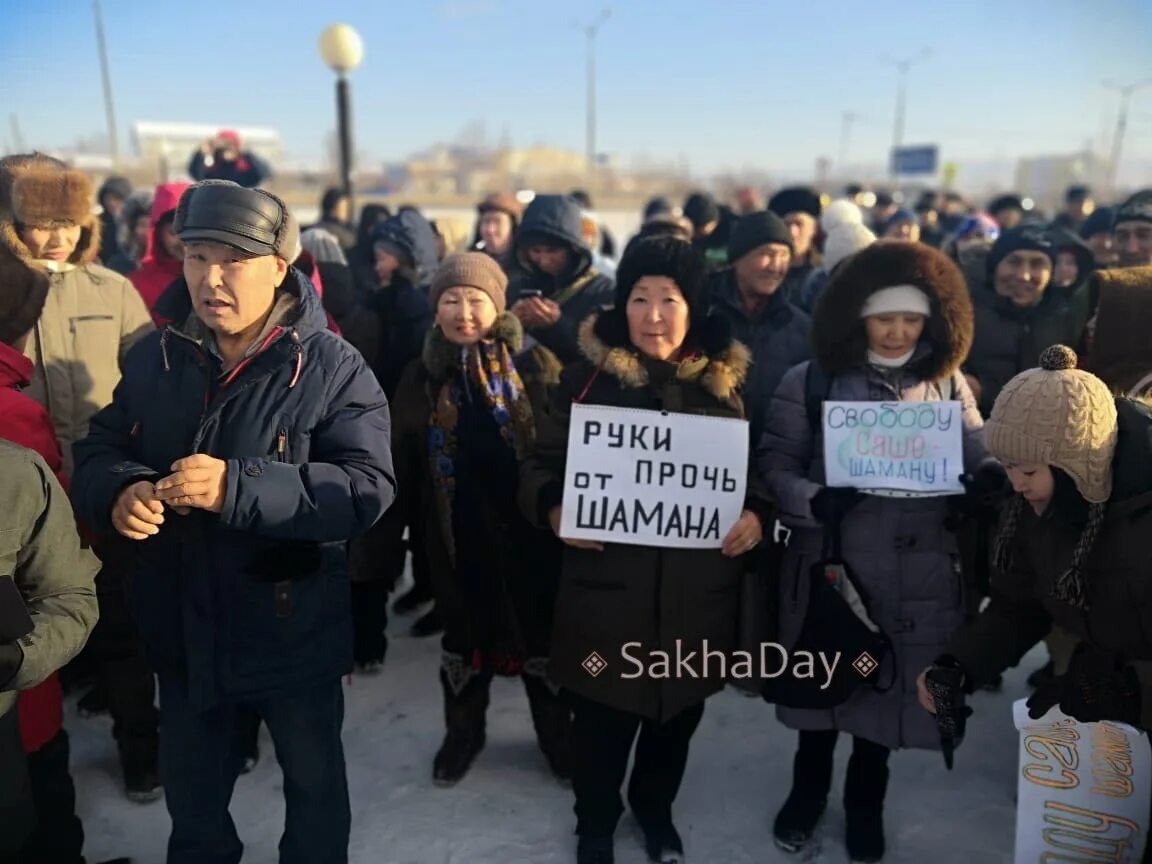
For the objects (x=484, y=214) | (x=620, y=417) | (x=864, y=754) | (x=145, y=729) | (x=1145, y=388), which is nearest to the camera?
(x=1145, y=388)

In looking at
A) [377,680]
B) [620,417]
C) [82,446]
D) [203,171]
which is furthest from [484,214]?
[203,171]

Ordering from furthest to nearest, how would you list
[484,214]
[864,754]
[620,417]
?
[484,214], [864,754], [620,417]

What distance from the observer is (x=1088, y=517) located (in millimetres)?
1979

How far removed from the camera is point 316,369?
2.20 meters

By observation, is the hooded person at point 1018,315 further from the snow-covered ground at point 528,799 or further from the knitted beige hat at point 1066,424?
the knitted beige hat at point 1066,424

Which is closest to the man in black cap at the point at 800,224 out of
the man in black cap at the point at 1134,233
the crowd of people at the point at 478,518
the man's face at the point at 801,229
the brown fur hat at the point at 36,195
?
the man's face at the point at 801,229

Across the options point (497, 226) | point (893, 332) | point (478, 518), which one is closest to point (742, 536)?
point (893, 332)

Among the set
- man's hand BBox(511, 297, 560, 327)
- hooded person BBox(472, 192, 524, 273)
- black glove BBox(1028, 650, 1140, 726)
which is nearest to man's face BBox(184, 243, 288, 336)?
man's hand BBox(511, 297, 560, 327)

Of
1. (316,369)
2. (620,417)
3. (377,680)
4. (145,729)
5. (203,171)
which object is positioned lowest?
(377,680)

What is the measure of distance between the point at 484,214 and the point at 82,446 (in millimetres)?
4105

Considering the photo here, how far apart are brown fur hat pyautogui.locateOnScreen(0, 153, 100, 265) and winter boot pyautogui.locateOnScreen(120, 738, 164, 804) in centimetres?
178

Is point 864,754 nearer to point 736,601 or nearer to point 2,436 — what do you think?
point 736,601

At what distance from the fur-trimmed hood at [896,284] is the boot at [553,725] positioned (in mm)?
1632

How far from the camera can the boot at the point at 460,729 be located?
333 cm
